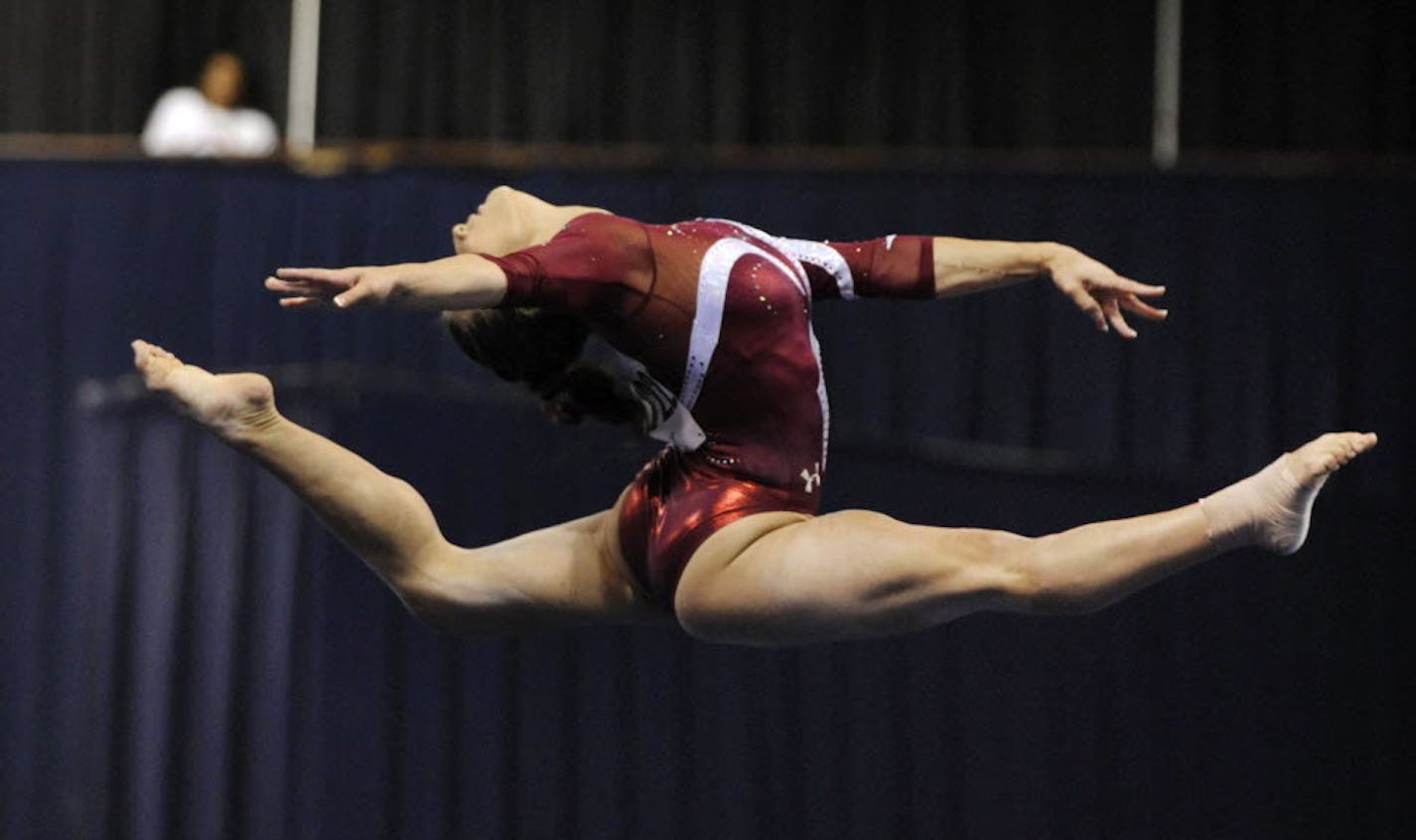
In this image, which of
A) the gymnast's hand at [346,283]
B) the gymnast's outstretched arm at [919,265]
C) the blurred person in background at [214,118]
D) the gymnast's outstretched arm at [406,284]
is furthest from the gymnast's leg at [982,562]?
the blurred person in background at [214,118]

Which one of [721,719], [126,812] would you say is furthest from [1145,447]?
[126,812]

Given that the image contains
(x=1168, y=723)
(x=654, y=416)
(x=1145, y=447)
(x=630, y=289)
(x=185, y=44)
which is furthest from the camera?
(x=185, y=44)

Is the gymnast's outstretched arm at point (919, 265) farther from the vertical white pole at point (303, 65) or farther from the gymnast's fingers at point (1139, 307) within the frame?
the vertical white pole at point (303, 65)

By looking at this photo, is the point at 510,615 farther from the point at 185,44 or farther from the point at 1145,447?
the point at 185,44

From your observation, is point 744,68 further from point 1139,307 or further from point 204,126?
point 1139,307

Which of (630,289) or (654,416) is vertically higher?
(630,289)

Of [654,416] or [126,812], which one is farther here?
[126,812]

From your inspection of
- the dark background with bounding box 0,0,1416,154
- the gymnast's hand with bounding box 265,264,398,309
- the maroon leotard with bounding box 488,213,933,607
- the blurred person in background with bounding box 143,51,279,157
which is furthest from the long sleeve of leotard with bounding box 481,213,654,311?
the blurred person in background with bounding box 143,51,279,157

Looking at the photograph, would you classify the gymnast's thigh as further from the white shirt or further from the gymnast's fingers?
the white shirt

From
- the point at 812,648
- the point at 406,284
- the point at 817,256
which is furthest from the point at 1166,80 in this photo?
the point at 406,284

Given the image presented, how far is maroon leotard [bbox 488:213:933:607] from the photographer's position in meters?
2.74

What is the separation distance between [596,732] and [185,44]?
2.42 m

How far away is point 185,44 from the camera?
5.47 metres

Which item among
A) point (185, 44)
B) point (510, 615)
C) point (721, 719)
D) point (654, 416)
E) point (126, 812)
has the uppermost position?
point (185, 44)
